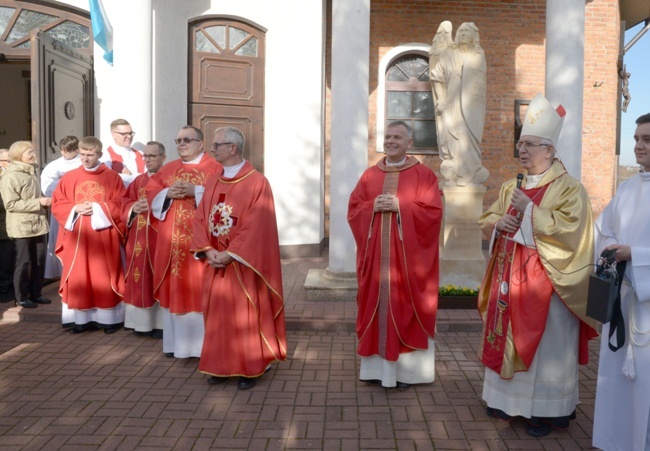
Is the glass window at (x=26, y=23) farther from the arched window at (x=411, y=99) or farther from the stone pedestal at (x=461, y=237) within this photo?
the stone pedestal at (x=461, y=237)

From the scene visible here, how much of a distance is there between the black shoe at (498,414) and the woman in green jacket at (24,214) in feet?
17.8

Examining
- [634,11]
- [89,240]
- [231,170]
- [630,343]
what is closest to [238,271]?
[231,170]

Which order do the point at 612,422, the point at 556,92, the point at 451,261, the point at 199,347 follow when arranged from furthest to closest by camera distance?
1. the point at 451,261
2. the point at 556,92
3. the point at 199,347
4. the point at 612,422

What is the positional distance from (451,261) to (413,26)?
618 centimetres

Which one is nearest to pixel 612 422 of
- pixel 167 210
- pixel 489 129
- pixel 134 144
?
pixel 167 210

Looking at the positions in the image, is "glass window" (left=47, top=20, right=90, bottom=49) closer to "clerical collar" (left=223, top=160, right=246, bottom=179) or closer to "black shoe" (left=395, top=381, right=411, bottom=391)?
"clerical collar" (left=223, top=160, right=246, bottom=179)

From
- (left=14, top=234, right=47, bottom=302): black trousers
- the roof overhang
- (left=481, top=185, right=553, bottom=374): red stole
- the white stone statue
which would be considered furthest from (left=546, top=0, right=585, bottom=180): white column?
the roof overhang

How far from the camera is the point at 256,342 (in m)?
4.81

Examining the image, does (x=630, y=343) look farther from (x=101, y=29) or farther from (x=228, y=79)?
(x=228, y=79)

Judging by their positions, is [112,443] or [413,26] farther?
[413,26]

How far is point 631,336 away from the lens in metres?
3.38

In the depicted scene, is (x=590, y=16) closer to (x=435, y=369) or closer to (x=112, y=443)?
(x=435, y=369)

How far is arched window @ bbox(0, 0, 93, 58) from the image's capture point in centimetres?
893

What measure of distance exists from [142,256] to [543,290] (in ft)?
13.2
